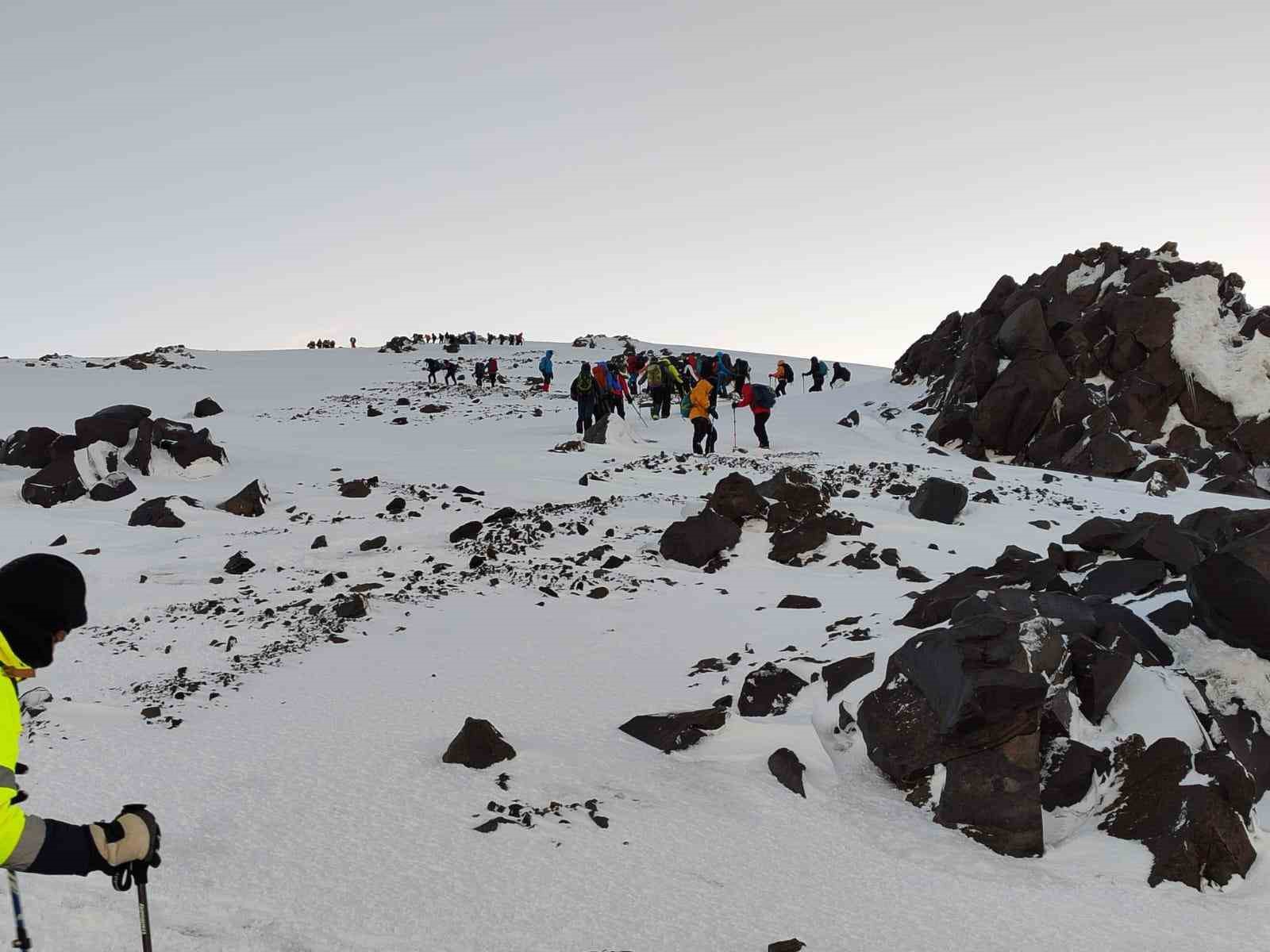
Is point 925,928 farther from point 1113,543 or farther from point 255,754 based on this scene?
point 1113,543

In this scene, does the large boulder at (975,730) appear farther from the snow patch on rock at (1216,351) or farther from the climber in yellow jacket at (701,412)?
the snow patch on rock at (1216,351)

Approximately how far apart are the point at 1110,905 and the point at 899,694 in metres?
1.48

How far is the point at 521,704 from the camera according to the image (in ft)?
19.1

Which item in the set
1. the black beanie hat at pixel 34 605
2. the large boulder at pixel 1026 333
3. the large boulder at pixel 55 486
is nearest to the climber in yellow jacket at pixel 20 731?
the black beanie hat at pixel 34 605

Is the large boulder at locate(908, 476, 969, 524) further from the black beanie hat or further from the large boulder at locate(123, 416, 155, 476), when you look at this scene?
the large boulder at locate(123, 416, 155, 476)

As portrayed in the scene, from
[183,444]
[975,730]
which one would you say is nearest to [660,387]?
[183,444]

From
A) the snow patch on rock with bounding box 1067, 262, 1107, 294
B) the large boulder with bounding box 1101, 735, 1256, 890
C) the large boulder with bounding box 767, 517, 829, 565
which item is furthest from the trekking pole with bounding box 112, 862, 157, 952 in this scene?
the snow patch on rock with bounding box 1067, 262, 1107, 294

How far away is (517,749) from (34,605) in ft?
10.6

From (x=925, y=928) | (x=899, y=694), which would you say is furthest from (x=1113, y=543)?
(x=925, y=928)

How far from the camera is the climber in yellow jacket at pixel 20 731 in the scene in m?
2.09

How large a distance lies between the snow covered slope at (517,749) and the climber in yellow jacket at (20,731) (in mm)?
1048

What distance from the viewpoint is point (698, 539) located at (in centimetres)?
967

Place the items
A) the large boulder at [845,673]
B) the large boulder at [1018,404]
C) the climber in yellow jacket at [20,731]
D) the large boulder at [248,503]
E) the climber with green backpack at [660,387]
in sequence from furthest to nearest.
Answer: the climber with green backpack at [660,387], the large boulder at [1018,404], the large boulder at [248,503], the large boulder at [845,673], the climber in yellow jacket at [20,731]

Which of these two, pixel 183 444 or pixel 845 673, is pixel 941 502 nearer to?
pixel 845 673
